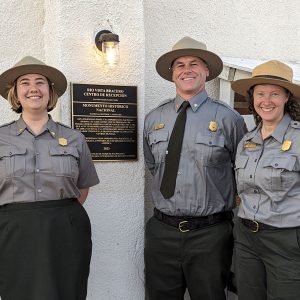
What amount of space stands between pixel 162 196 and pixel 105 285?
95 cm

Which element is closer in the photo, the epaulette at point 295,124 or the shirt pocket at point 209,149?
the epaulette at point 295,124

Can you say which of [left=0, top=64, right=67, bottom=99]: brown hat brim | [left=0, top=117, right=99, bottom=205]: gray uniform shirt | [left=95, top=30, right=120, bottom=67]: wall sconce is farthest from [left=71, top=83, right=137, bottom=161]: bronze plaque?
[left=0, top=117, right=99, bottom=205]: gray uniform shirt

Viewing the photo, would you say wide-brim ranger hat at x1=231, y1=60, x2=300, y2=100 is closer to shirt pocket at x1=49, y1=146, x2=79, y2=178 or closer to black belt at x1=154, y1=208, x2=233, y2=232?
black belt at x1=154, y1=208, x2=233, y2=232

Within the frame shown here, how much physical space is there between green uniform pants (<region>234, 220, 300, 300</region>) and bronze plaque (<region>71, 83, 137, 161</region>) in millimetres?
1178

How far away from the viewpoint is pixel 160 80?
14.0 feet

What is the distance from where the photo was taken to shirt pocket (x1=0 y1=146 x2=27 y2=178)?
2758 mm

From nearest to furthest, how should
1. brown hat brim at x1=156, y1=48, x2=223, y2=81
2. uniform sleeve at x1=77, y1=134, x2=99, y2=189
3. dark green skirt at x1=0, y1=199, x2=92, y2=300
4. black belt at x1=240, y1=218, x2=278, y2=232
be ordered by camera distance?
dark green skirt at x1=0, y1=199, x2=92, y2=300 → black belt at x1=240, y1=218, x2=278, y2=232 → uniform sleeve at x1=77, y1=134, x2=99, y2=189 → brown hat brim at x1=156, y1=48, x2=223, y2=81

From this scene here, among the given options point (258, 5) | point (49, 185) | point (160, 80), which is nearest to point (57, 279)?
point (49, 185)

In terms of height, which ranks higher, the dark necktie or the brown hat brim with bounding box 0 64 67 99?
the brown hat brim with bounding box 0 64 67 99

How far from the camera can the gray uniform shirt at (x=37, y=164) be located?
2.76m

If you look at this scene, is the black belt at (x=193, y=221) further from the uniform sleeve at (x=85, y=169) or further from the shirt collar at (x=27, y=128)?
the shirt collar at (x=27, y=128)

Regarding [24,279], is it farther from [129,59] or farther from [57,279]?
[129,59]

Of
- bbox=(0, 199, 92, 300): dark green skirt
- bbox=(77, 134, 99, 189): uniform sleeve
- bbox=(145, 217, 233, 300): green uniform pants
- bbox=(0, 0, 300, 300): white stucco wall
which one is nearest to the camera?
bbox=(0, 199, 92, 300): dark green skirt

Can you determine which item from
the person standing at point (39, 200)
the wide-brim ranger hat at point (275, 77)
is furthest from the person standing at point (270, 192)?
the person standing at point (39, 200)
